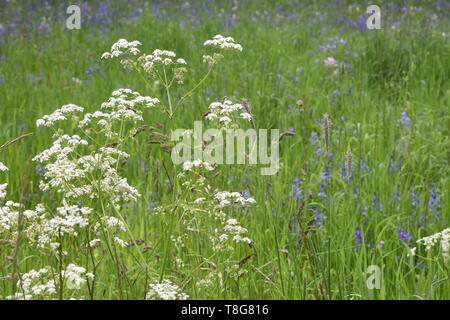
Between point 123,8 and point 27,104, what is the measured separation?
4.85 m

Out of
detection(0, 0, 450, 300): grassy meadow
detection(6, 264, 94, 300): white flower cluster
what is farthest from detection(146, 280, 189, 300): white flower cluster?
detection(6, 264, 94, 300): white flower cluster

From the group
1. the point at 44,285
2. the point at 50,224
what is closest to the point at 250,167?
the point at 50,224

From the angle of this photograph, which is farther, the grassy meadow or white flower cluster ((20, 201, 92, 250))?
the grassy meadow

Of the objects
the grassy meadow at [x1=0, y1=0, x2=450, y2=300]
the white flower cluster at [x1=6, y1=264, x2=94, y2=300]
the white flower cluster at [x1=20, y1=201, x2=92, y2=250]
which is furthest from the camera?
the grassy meadow at [x1=0, y1=0, x2=450, y2=300]

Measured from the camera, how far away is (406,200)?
3.10m

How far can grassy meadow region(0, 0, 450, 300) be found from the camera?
208cm

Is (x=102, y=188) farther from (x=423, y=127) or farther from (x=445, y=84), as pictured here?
(x=445, y=84)

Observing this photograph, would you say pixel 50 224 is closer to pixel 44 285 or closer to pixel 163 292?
pixel 44 285

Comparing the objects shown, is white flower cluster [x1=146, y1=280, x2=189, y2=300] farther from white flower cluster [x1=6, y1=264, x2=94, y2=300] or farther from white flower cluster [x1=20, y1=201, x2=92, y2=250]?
white flower cluster [x1=20, y1=201, x2=92, y2=250]

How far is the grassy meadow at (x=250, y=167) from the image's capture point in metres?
2.08

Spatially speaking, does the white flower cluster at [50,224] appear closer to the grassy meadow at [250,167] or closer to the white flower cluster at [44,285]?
the grassy meadow at [250,167]

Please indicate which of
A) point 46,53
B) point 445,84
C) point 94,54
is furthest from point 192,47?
point 445,84

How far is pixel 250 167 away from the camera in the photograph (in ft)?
9.43
